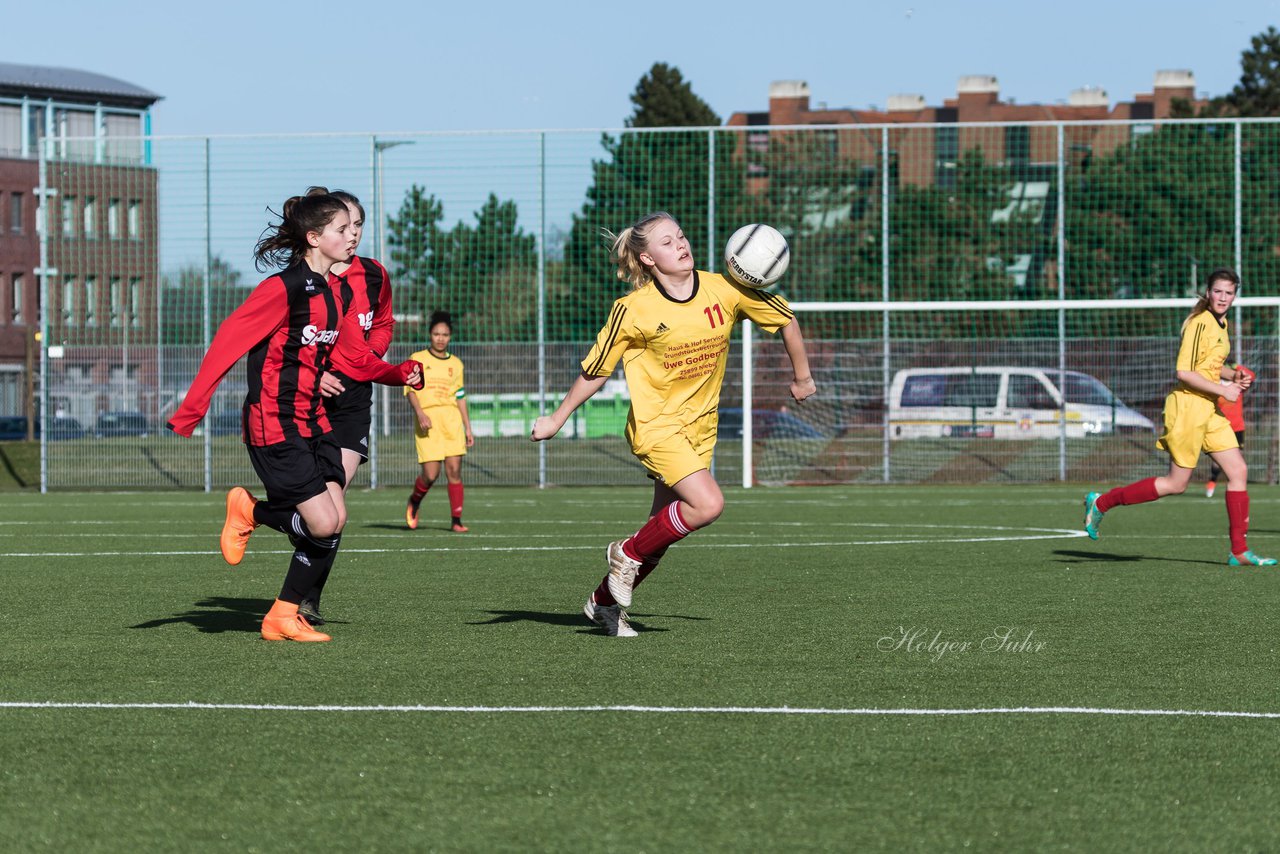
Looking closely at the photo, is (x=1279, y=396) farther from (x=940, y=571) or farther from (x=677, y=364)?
(x=677, y=364)

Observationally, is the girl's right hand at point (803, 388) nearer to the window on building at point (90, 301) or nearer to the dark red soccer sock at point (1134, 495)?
the dark red soccer sock at point (1134, 495)

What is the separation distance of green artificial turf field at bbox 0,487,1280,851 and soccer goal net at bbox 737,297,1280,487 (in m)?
11.3

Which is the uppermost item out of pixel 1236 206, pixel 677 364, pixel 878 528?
pixel 1236 206

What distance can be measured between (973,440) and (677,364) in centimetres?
1586

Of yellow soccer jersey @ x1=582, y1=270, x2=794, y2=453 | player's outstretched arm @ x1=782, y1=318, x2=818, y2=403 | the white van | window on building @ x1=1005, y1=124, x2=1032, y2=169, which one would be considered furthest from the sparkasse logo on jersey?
window on building @ x1=1005, y1=124, x2=1032, y2=169

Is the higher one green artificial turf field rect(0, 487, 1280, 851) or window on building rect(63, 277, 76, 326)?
window on building rect(63, 277, 76, 326)

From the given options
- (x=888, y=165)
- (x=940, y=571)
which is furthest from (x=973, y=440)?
(x=940, y=571)

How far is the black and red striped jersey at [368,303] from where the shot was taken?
26.8ft

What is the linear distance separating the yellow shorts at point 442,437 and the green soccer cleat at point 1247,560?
21.8ft

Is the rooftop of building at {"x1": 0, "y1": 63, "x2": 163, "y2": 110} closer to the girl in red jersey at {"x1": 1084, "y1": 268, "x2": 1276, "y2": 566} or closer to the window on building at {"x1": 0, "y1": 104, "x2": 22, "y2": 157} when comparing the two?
the window on building at {"x1": 0, "y1": 104, "x2": 22, "y2": 157}

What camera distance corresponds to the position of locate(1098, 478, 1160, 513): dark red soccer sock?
36.5 ft

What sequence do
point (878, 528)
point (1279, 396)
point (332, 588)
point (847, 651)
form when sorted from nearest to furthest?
point (847, 651)
point (332, 588)
point (878, 528)
point (1279, 396)

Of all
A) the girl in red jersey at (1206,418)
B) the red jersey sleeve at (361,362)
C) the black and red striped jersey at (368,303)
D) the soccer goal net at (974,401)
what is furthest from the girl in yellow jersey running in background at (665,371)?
the soccer goal net at (974,401)

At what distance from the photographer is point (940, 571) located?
34.3ft
